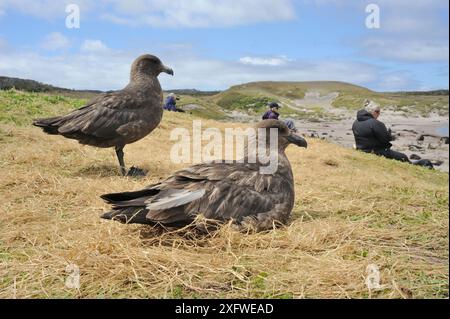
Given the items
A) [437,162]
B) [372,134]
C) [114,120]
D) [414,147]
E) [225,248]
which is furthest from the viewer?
[414,147]

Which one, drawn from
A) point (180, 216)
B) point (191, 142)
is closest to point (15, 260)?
point (180, 216)

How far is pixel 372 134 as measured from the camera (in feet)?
45.3

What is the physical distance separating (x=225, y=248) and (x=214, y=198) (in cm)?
59

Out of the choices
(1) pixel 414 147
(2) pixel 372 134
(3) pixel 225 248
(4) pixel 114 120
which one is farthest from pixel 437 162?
(3) pixel 225 248

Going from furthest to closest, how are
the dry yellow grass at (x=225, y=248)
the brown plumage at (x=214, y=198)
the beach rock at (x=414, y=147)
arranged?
1. the beach rock at (x=414, y=147)
2. the brown plumage at (x=214, y=198)
3. the dry yellow grass at (x=225, y=248)

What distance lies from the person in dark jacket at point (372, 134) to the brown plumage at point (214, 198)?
8272mm

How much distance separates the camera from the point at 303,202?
6.89 metres

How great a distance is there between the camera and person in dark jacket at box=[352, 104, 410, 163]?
43.7ft

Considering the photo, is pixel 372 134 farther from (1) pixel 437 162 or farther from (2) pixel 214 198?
(2) pixel 214 198

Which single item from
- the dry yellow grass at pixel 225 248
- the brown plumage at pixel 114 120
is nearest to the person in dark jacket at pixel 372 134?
the dry yellow grass at pixel 225 248

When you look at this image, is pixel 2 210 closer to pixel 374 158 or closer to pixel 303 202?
pixel 303 202

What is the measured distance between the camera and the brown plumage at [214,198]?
4.86 m

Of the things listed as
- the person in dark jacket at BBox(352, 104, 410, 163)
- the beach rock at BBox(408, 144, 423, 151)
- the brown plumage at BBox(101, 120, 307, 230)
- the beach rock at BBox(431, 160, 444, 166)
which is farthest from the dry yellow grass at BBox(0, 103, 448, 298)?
the beach rock at BBox(408, 144, 423, 151)

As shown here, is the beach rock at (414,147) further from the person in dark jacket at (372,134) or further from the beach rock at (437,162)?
the person in dark jacket at (372,134)
